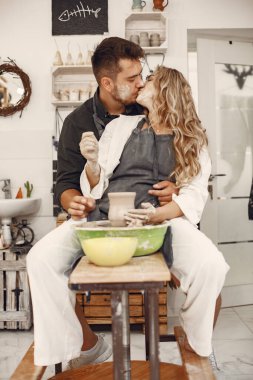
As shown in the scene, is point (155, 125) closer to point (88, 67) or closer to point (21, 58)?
point (88, 67)

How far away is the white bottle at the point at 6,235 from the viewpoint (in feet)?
13.5

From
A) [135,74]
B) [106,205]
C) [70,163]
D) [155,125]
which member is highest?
[135,74]

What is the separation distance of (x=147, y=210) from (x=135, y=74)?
1229 mm

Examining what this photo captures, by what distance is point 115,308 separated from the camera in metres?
1.54

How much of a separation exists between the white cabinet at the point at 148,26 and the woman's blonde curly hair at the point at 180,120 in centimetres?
207

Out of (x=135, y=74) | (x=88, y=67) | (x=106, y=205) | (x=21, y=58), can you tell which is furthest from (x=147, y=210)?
(x=21, y=58)

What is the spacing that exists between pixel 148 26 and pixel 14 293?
105 inches

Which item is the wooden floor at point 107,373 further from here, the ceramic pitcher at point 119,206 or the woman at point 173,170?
the ceramic pitcher at point 119,206

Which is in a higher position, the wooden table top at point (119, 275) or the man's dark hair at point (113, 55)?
the man's dark hair at point (113, 55)

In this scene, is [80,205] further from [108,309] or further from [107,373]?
[108,309]

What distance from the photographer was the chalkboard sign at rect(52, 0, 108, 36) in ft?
15.1

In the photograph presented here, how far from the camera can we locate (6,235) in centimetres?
414

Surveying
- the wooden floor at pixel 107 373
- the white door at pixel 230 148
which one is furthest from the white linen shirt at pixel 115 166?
the white door at pixel 230 148

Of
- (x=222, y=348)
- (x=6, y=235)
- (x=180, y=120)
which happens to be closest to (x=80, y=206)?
(x=180, y=120)
